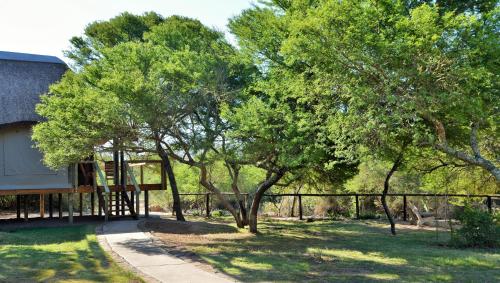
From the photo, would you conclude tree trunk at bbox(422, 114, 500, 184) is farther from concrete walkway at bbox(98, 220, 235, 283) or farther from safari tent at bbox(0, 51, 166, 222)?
safari tent at bbox(0, 51, 166, 222)

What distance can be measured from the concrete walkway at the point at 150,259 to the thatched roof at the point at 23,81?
705 cm

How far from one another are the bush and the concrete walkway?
22.8 feet

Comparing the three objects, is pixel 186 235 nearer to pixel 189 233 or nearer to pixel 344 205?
pixel 189 233

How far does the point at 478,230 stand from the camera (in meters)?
11.9

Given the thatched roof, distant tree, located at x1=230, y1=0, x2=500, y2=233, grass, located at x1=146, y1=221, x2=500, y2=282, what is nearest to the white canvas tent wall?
the thatched roof

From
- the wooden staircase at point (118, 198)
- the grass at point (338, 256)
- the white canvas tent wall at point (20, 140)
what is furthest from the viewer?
the wooden staircase at point (118, 198)

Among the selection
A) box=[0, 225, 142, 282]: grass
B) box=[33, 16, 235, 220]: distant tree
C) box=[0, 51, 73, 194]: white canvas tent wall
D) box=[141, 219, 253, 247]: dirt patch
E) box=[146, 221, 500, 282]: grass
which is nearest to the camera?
box=[0, 225, 142, 282]: grass

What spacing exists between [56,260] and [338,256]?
5.74 metres

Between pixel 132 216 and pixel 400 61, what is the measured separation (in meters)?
13.8

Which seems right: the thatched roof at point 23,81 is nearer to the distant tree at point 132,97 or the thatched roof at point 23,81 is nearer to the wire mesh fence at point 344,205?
the distant tree at point 132,97

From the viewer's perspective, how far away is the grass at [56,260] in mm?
8008

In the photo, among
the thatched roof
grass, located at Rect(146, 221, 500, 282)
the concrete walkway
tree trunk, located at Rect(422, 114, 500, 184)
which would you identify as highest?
the thatched roof

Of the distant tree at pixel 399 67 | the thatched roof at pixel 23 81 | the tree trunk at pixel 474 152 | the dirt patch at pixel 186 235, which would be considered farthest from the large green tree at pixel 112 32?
the tree trunk at pixel 474 152

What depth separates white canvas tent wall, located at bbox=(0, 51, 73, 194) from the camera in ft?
58.9
